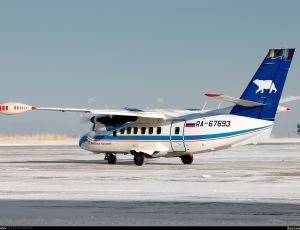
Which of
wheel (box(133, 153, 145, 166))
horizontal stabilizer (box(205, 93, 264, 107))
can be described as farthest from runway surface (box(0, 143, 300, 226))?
wheel (box(133, 153, 145, 166))

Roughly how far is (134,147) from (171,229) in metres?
31.9

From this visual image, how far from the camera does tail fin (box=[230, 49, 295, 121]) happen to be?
4128 centimetres

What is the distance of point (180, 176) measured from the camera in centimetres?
3278

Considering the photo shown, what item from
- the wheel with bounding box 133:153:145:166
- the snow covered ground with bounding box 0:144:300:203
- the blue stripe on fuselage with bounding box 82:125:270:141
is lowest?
the wheel with bounding box 133:153:145:166

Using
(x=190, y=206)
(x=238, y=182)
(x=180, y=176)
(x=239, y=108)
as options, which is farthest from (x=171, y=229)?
(x=239, y=108)

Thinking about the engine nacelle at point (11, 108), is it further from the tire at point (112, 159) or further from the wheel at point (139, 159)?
the tire at point (112, 159)

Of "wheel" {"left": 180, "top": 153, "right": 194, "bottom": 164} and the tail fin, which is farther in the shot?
"wheel" {"left": 180, "top": 153, "right": 194, "bottom": 164}

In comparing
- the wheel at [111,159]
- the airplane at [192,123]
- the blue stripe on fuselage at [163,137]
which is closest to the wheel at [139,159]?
the airplane at [192,123]

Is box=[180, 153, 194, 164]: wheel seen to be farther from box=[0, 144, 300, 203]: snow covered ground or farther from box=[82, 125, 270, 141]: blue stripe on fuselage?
box=[0, 144, 300, 203]: snow covered ground

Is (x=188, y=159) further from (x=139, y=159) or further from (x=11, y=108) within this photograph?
(x=11, y=108)

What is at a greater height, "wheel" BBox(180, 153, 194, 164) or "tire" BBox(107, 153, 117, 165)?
"wheel" BBox(180, 153, 194, 164)

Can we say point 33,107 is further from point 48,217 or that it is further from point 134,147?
point 48,217

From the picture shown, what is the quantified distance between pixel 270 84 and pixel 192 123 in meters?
5.37

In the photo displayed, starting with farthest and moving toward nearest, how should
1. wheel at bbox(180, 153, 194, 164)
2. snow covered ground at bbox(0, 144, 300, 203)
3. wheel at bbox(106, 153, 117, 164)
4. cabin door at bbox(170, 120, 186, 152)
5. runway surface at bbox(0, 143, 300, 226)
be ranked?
wheel at bbox(106, 153, 117, 164) → wheel at bbox(180, 153, 194, 164) → cabin door at bbox(170, 120, 186, 152) → snow covered ground at bbox(0, 144, 300, 203) → runway surface at bbox(0, 143, 300, 226)
